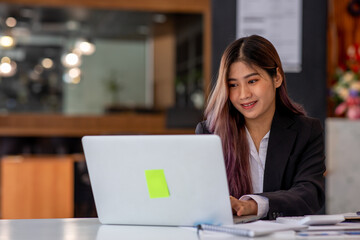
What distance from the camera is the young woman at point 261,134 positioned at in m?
2.16

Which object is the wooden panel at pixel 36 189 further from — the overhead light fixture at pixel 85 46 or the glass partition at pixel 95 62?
the overhead light fixture at pixel 85 46

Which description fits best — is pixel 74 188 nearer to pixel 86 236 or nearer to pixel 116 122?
pixel 116 122

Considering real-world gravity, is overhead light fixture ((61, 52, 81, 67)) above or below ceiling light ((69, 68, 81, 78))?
above

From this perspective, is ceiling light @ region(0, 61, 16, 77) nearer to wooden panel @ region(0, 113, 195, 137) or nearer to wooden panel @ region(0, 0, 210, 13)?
wooden panel @ region(0, 113, 195, 137)

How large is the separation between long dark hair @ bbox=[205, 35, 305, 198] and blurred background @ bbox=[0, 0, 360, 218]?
40.3 inches

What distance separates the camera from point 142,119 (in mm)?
7254

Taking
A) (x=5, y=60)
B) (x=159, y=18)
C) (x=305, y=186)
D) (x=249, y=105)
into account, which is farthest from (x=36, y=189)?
(x=159, y=18)

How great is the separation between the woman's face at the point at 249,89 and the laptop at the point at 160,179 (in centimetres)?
56

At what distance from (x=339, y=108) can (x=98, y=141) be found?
11.3ft

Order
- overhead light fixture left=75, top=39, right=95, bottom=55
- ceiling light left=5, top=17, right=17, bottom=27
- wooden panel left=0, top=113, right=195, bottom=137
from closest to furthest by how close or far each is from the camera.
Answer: wooden panel left=0, top=113, right=195, bottom=137
ceiling light left=5, top=17, right=17, bottom=27
overhead light fixture left=75, top=39, right=95, bottom=55

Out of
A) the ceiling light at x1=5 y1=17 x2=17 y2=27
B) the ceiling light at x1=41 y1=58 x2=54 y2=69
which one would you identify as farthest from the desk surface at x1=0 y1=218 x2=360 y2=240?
the ceiling light at x1=41 y1=58 x2=54 y2=69

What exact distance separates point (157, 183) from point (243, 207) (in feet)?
1.05

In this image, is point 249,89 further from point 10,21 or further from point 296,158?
point 10,21

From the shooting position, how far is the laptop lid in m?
1.56
